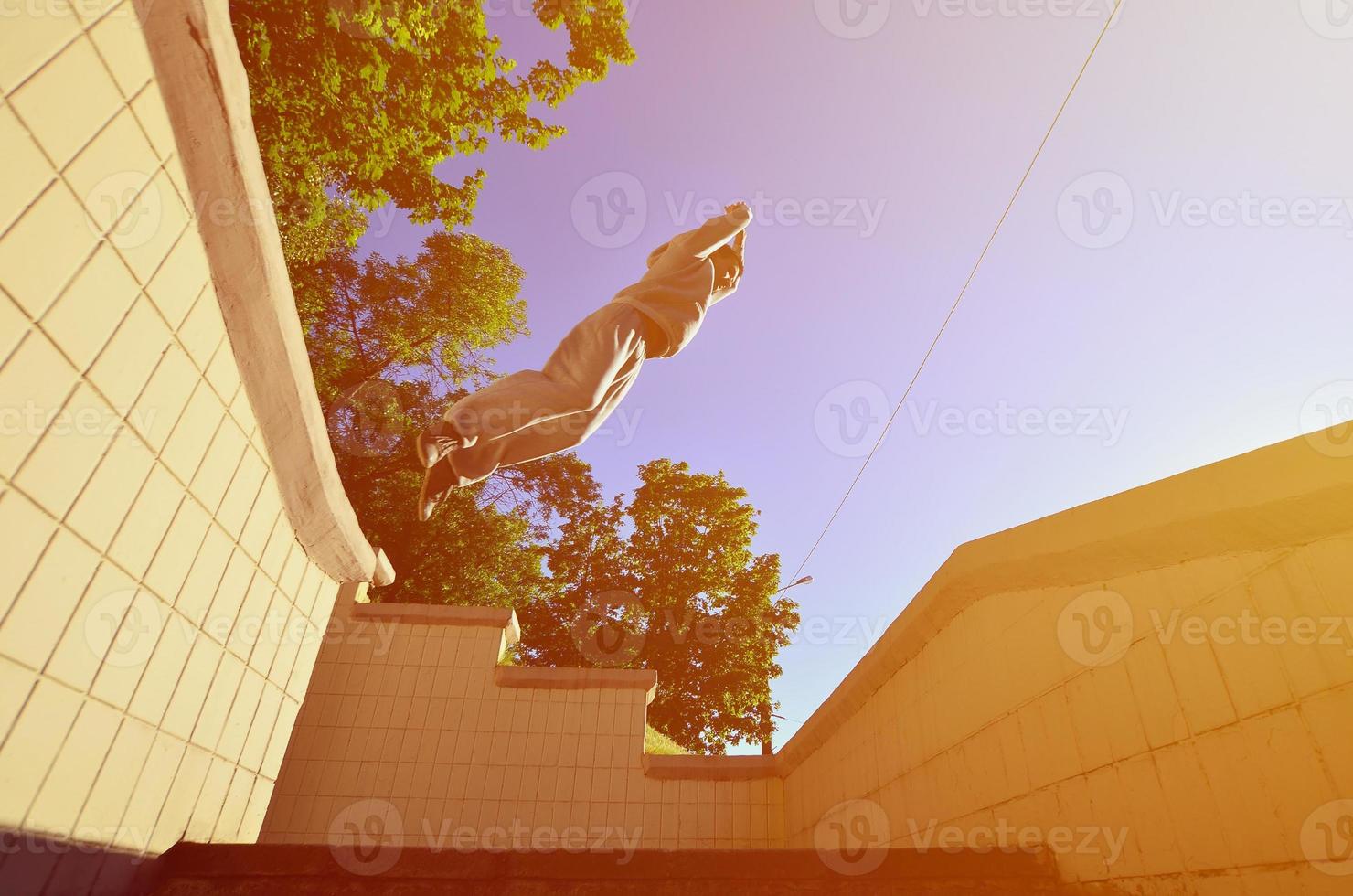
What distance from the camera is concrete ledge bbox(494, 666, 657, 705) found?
6785mm

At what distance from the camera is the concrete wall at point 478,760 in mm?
6156

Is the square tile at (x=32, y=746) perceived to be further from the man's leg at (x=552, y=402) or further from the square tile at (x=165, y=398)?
the man's leg at (x=552, y=402)

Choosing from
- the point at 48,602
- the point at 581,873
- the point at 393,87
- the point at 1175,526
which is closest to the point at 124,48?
the point at 48,602

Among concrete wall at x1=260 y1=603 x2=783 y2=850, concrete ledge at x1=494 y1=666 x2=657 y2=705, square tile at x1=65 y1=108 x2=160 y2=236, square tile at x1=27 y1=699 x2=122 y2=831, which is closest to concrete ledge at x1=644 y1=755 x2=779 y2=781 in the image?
concrete wall at x1=260 y1=603 x2=783 y2=850

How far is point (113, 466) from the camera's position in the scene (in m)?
1.54

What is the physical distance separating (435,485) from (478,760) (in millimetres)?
4632

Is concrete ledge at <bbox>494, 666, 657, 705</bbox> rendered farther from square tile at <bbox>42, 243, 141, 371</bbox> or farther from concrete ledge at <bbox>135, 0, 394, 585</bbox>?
square tile at <bbox>42, 243, 141, 371</bbox>

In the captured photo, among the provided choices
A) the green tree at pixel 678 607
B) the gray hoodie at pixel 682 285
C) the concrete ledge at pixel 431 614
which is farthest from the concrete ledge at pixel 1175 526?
the green tree at pixel 678 607

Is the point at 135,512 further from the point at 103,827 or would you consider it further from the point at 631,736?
the point at 631,736

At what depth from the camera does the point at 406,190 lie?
6840mm

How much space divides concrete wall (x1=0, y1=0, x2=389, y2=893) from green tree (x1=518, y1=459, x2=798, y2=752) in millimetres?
12036

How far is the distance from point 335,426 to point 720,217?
11312 millimetres

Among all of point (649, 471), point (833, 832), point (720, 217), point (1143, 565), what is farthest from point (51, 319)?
point (649, 471)

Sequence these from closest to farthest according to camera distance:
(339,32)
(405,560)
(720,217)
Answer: (720,217) → (339,32) → (405,560)
